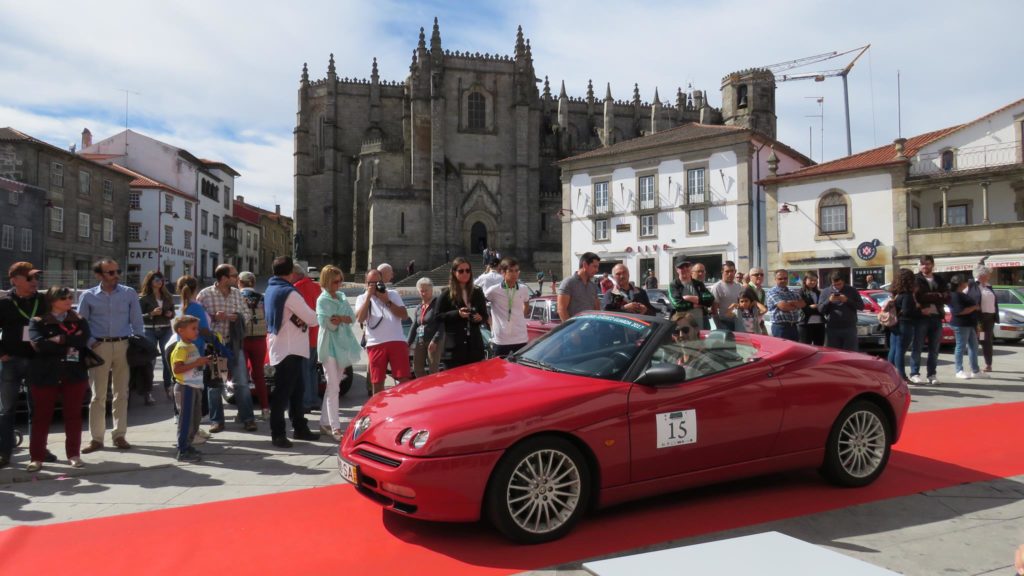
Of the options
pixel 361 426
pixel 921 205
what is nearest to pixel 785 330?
pixel 361 426

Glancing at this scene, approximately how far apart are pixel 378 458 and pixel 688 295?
524 centimetres

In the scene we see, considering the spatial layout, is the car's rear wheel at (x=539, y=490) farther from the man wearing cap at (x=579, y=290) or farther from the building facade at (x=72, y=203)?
the building facade at (x=72, y=203)

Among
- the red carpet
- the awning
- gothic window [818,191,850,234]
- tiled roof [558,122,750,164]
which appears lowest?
the red carpet

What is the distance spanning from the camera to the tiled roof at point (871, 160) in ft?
92.7

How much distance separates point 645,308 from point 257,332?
462cm

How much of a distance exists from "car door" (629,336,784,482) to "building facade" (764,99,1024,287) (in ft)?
87.4

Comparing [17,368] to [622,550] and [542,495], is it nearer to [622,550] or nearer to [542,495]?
[542,495]

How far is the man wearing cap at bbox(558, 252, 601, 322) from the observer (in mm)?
7113

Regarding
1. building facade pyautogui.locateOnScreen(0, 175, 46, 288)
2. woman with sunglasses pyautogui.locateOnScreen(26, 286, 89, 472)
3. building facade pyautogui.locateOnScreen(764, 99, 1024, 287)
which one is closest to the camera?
woman with sunglasses pyautogui.locateOnScreen(26, 286, 89, 472)

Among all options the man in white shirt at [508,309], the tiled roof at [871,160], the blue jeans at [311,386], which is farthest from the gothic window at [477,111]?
the man in white shirt at [508,309]

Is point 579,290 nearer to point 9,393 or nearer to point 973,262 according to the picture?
point 9,393

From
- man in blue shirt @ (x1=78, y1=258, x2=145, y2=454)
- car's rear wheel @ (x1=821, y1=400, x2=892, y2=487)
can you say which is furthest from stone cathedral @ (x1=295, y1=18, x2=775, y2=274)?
car's rear wheel @ (x1=821, y1=400, x2=892, y2=487)

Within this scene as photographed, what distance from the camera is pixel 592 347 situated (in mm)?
4574

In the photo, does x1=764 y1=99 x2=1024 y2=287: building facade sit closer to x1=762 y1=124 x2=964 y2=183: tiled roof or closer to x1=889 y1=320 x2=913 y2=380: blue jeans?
x1=762 y1=124 x2=964 y2=183: tiled roof
